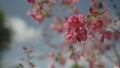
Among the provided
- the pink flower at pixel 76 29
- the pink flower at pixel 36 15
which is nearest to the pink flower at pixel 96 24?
the pink flower at pixel 76 29

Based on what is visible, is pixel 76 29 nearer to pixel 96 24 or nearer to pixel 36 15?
pixel 96 24

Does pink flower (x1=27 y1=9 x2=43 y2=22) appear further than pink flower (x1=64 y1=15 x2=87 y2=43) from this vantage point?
Yes

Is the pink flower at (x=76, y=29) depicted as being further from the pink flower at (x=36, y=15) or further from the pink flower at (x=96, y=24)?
the pink flower at (x=36, y=15)

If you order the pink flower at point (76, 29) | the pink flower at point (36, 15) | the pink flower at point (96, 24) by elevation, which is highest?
the pink flower at point (36, 15)

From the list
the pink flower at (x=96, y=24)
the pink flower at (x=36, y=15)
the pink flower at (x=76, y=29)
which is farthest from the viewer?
the pink flower at (x=36, y=15)

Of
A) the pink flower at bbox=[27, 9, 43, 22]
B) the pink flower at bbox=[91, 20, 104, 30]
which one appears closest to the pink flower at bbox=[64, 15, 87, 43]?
the pink flower at bbox=[91, 20, 104, 30]

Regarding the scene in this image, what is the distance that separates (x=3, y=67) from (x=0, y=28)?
4.71 meters

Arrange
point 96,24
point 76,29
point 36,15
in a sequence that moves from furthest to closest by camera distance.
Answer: point 36,15, point 96,24, point 76,29

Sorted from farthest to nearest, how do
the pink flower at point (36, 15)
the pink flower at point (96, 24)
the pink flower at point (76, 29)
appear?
the pink flower at point (36, 15) → the pink flower at point (96, 24) → the pink flower at point (76, 29)

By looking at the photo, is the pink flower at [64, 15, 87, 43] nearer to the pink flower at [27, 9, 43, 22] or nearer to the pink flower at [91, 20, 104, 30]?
the pink flower at [91, 20, 104, 30]

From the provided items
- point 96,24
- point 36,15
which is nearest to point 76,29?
point 96,24

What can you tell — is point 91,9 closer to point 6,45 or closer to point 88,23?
point 88,23

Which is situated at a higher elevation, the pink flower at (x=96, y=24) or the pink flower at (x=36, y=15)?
the pink flower at (x=36, y=15)

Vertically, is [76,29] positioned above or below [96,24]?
below
